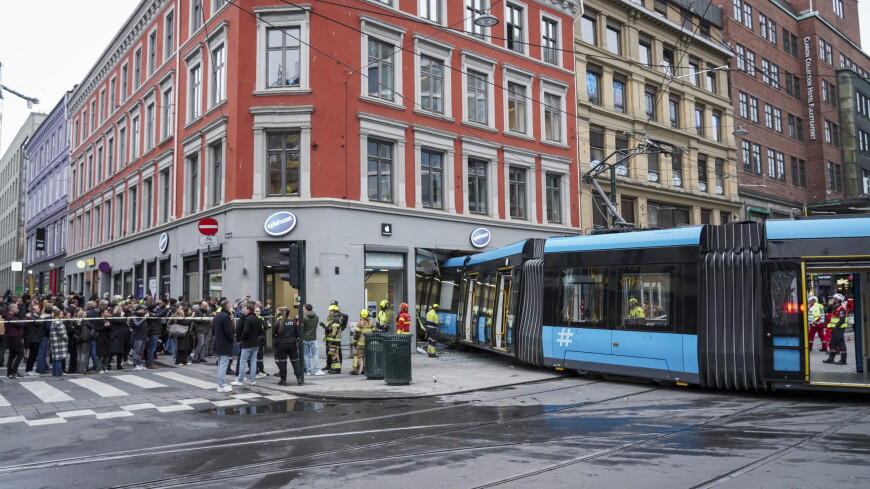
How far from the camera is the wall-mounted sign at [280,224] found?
2061cm

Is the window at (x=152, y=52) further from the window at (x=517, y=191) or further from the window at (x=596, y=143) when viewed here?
the window at (x=596, y=143)

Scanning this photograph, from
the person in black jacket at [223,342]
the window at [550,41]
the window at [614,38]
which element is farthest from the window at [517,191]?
the person in black jacket at [223,342]

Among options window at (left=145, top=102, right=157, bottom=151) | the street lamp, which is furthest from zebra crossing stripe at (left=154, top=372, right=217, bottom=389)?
window at (left=145, top=102, right=157, bottom=151)

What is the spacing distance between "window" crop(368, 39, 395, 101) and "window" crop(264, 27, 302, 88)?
248cm

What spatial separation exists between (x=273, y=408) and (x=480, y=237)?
1474 centimetres

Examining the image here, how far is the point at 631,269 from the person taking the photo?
45.1 ft

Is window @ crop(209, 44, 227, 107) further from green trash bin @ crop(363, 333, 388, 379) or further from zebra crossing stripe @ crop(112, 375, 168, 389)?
green trash bin @ crop(363, 333, 388, 379)

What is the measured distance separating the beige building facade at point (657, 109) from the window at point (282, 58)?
44.6 feet

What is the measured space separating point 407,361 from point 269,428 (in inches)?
198

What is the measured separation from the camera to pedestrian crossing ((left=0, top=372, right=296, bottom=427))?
10.9 meters

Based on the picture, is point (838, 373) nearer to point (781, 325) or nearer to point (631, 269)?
point (781, 325)

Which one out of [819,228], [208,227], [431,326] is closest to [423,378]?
[431,326]

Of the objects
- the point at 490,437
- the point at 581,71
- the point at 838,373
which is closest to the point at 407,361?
the point at 490,437

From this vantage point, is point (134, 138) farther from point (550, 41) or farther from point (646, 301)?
point (646, 301)
